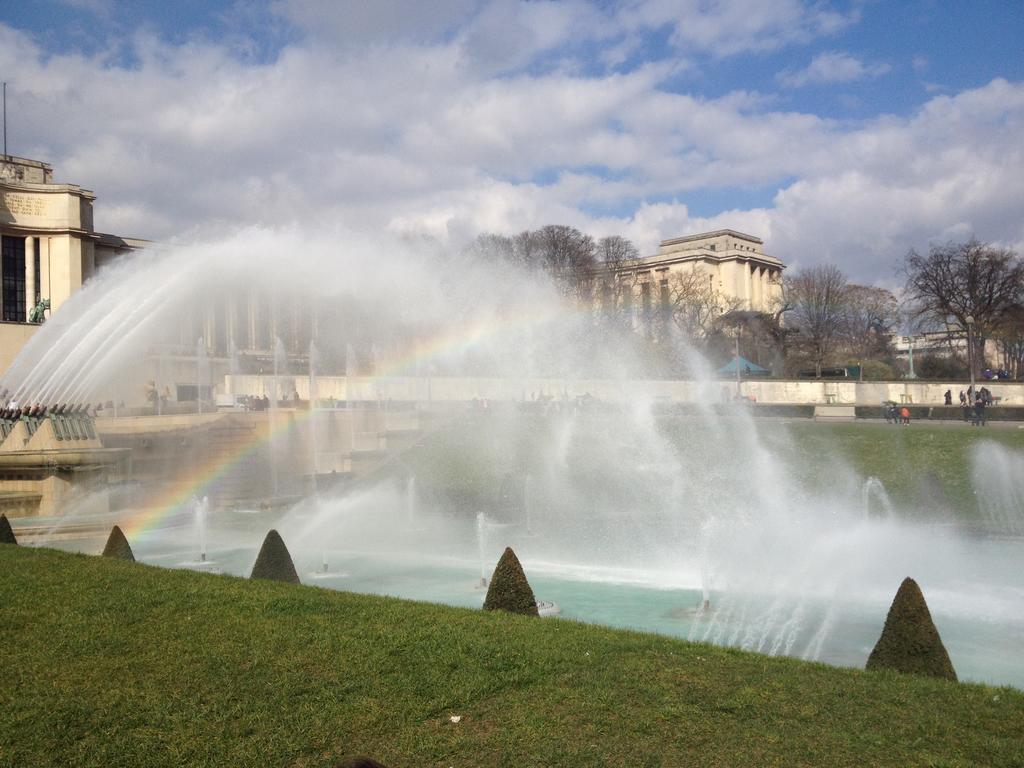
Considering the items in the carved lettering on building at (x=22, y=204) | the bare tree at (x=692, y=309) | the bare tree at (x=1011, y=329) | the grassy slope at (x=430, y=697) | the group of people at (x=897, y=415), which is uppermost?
the carved lettering on building at (x=22, y=204)

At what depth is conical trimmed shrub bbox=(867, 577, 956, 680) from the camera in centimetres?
811

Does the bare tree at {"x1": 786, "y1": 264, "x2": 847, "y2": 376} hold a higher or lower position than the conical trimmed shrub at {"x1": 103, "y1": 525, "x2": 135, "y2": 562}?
higher

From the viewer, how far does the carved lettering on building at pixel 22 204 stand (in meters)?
65.2

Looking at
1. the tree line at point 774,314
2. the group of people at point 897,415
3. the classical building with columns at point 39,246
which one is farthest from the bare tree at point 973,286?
the classical building with columns at point 39,246

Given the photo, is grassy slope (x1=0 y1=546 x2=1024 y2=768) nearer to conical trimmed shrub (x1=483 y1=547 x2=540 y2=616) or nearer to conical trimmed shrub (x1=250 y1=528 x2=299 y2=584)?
conical trimmed shrub (x1=483 y1=547 x2=540 y2=616)

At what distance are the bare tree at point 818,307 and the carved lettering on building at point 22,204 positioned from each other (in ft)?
221

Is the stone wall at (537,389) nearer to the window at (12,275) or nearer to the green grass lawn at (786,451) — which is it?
the green grass lawn at (786,451)

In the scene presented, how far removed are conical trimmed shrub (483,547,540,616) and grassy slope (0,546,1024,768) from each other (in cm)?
70

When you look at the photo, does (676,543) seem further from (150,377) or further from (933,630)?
(150,377)

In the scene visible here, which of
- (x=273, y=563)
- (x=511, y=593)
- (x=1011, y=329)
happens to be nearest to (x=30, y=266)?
(x=273, y=563)

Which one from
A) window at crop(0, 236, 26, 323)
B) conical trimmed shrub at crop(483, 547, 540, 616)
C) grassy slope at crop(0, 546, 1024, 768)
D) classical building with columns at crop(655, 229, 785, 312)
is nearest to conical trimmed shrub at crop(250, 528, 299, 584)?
grassy slope at crop(0, 546, 1024, 768)

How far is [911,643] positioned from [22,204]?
2830 inches

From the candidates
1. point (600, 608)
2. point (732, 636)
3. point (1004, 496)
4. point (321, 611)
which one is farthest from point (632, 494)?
point (321, 611)

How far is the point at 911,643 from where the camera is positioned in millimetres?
8234
